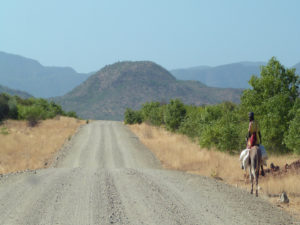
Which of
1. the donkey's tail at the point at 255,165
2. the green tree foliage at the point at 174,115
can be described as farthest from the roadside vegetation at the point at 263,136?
the green tree foliage at the point at 174,115

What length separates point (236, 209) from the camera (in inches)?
350

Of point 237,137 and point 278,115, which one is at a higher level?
point 278,115

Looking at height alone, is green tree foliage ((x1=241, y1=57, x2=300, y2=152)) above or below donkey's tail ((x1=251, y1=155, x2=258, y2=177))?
above

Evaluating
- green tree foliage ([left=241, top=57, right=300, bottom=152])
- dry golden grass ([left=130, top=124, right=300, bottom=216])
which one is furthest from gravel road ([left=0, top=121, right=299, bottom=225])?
green tree foliage ([left=241, top=57, right=300, bottom=152])

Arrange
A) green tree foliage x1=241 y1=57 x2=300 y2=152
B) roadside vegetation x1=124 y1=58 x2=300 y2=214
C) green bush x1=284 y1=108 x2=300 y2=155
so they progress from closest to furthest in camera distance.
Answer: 1. roadside vegetation x1=124 y1=58 x2=300 y2=214
2. green bush x1=284 y1=108 x2=300 y2=155
3. green tree foliage x1=241 y1=57 x2=300 y2=152

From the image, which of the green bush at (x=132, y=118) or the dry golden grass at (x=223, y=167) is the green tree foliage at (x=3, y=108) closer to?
the green bush at (x=132, y=118)

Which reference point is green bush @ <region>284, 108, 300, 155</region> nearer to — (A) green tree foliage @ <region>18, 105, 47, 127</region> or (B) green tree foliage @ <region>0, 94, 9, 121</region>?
(A) green tree foliage @ <region>18, 105, 47, 127</region>

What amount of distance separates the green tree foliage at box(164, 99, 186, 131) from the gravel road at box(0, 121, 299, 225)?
28.6 meters

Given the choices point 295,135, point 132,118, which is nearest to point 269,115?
point 295,135

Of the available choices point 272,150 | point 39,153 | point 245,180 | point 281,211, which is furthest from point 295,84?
point 39,153

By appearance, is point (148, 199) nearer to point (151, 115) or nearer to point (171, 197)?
point (171, 197)

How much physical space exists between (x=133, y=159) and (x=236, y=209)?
1490 centimetres

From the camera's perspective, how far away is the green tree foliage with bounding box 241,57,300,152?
21406mm

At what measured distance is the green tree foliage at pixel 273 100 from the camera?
2141cm
